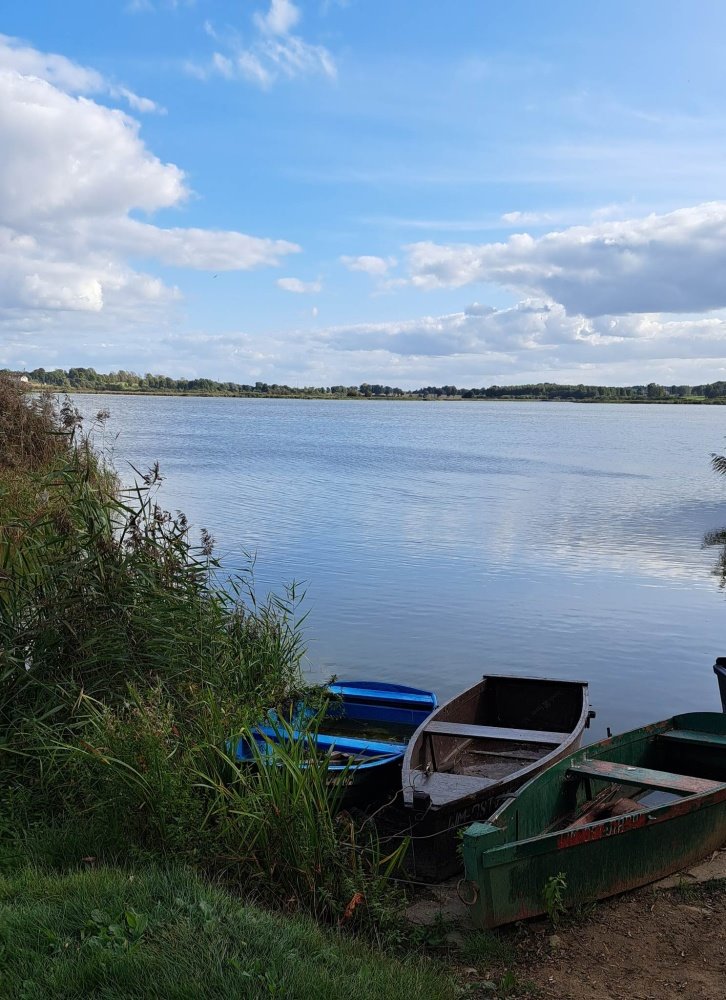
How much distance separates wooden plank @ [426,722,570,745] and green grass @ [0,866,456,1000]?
3.04 metres

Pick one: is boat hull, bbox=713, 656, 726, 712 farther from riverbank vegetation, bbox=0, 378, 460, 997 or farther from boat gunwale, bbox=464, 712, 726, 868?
riverbank vegetation, bbox=0, 378, 460, 997

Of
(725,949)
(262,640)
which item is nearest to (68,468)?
(262,640)

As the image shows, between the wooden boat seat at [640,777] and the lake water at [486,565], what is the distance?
3.70m

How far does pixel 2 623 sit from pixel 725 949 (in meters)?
5.84

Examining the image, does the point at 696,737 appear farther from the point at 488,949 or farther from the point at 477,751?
the point at 488,949

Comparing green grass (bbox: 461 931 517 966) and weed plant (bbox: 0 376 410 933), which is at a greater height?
weed plant (bbox: 0 376 410 933)

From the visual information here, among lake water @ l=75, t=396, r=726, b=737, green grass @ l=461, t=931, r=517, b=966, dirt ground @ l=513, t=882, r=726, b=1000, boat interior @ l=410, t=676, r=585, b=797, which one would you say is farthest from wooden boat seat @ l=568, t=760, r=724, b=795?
lake water @ l=75, t=396, r=726, b=737

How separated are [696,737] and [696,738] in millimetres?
42

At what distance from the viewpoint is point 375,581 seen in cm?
1914

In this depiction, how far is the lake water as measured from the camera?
14.0 metres

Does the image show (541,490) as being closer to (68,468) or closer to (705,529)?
(705,529)

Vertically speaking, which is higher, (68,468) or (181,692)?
(68,468)

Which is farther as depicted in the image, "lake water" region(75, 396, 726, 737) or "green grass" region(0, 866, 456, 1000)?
"lake water" region(75, 396, 726, 737)

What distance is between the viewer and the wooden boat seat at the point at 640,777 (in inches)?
291
